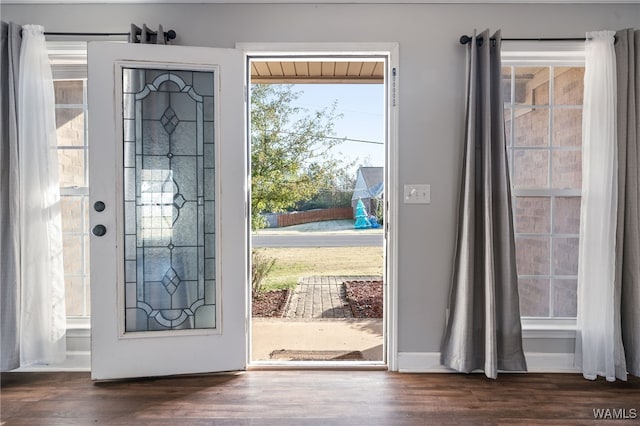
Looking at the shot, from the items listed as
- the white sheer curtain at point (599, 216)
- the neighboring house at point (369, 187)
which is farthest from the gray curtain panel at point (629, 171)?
the neighboring house at point (369, 187)

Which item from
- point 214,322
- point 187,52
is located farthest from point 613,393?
point 187,52

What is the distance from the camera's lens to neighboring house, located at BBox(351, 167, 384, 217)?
5684 mm

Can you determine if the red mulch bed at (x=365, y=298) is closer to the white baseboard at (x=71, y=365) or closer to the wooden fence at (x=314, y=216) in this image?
the wooden fence at (x=314, y=216)

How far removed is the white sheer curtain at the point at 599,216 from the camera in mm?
2557

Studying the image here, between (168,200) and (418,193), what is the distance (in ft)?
5.33

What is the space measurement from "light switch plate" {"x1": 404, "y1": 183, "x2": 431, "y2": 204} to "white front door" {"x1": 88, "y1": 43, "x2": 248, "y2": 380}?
107 cm

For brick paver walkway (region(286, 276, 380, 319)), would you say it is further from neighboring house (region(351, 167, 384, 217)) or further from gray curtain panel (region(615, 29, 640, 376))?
gray curtain panel (region(615, 29, 640, 376))

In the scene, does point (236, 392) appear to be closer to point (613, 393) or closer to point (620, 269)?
point (613, 393)

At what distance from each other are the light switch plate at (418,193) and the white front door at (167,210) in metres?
1.07

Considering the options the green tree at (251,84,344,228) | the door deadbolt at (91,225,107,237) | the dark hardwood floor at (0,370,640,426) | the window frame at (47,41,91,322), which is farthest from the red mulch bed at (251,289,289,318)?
the door deadbolt at (91,225,107,237)

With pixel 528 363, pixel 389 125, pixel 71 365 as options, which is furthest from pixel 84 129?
pixel 528 363

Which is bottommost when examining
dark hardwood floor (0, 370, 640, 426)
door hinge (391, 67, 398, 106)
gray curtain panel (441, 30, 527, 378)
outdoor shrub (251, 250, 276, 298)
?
dark hardwood floor (0, 370, 640, 426)

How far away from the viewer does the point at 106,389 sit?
8.16 feet

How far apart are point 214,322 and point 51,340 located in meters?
1.04
